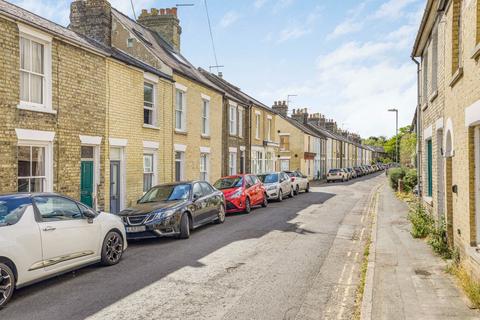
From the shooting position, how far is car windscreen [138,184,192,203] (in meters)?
12.3

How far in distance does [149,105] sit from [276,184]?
882cm

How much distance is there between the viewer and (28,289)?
22.9ft

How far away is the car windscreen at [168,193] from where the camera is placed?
484 inches

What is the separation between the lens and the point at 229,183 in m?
18.2

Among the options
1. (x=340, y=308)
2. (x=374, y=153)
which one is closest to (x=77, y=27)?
(x=340, y=308)

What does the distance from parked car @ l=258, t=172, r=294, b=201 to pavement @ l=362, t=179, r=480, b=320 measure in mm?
11626

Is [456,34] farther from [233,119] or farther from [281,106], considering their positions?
[281,106]

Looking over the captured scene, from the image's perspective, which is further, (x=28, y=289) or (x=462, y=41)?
(x=462, y=41)

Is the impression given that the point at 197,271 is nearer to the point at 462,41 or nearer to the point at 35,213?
the point at 35,213

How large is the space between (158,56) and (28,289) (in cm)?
1277

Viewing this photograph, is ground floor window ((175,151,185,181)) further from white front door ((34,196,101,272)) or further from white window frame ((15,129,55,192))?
white front door ((34,196,101,272))

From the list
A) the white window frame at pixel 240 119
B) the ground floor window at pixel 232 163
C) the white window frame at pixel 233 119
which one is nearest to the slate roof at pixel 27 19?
the white window frame at pixel 233 119

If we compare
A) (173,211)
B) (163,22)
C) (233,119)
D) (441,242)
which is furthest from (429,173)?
(163,22)

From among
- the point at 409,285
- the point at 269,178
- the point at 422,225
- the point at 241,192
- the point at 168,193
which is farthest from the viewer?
the point at 269,178
